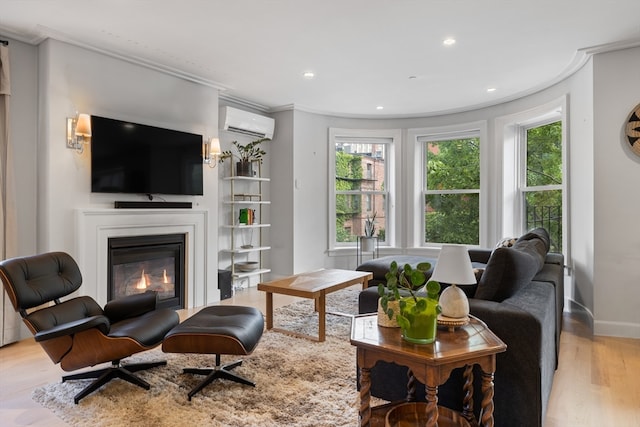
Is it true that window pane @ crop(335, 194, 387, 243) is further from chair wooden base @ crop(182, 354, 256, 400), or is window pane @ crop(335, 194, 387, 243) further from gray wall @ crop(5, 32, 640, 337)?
chair wooden base @ crop(182, 354, 256, 400)

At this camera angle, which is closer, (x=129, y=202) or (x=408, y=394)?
(x=408, y=394)

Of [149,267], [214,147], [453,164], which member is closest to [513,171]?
[453,164]

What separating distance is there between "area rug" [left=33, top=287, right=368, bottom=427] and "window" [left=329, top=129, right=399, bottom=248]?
133 inches

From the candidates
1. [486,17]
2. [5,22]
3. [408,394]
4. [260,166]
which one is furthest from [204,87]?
[408,394]

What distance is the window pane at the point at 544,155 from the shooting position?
4.64m

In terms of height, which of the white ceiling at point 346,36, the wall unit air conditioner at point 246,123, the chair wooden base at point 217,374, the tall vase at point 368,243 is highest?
the white ceiling at point 346,36

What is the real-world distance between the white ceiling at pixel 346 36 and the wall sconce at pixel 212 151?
68cm

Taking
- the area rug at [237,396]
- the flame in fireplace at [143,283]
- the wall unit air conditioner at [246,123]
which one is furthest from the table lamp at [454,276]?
A: the wall unit air conditioner at [246,123]

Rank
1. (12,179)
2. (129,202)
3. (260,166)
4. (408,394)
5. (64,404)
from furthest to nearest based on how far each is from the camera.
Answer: (260,166) → (129,202) → (12,179) → (64,404) → (408,394)

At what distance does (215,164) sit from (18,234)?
6.52 feet

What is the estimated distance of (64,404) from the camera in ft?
7.28

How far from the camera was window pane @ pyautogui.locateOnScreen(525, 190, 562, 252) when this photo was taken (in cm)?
460

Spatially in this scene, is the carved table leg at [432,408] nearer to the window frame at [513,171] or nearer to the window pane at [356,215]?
the window frame at [513,171]

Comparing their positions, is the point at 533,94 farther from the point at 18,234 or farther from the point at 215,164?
the point at 18,234
